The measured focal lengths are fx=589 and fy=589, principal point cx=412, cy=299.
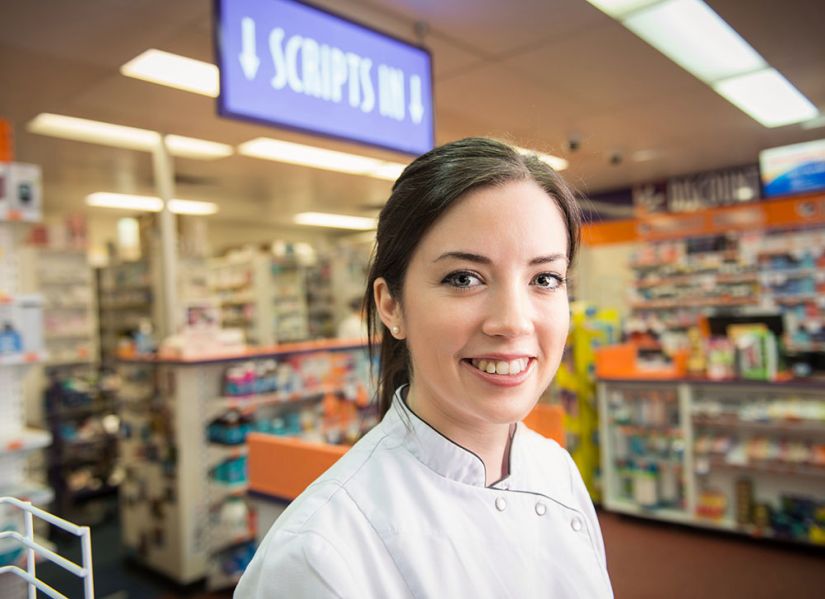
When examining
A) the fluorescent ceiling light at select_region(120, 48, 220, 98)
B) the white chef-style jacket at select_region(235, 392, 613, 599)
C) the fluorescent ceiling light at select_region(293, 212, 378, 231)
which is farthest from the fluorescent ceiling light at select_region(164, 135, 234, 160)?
the white chef-style jacket at select_region(235, 392, 613, 599)

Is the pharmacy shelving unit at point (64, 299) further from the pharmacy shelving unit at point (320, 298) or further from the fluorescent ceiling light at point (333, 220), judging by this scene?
the fluorescent ceiling light at point (333, 220)

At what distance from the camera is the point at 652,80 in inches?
188

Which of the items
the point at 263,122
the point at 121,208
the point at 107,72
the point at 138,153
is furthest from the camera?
the point at 121,208

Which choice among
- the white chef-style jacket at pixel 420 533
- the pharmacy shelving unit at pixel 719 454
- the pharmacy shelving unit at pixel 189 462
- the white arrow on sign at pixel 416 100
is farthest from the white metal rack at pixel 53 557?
the pharmacy shelving unit at pixel 719 454

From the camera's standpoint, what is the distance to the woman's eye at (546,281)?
38.3 inches

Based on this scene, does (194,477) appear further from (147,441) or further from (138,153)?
(138,153)

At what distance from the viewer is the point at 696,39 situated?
4133mm

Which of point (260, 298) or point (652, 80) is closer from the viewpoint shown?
point (652, 80)

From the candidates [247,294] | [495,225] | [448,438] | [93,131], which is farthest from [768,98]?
[247,294]

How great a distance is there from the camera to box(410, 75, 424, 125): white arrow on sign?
8.15 ft

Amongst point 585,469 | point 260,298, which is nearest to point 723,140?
Answer: point 585,469

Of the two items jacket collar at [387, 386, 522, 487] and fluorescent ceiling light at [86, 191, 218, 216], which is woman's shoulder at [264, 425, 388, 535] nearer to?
jacket collar at [387, 386, 522, 487]

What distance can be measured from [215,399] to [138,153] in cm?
362

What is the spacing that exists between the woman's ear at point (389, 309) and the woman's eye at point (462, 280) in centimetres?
13
